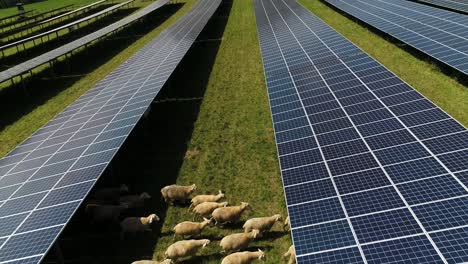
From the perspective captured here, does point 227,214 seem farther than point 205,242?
Yes

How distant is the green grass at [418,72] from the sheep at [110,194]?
16910 millimetres

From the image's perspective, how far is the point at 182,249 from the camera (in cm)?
1323

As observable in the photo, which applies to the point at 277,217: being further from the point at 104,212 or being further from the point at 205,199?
the point at 104,212

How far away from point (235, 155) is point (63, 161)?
8.05m

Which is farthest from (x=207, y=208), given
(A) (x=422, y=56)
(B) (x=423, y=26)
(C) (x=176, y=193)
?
(B) (x=423, y=26)

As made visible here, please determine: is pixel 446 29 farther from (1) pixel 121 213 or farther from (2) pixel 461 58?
(1) pixel 121 213

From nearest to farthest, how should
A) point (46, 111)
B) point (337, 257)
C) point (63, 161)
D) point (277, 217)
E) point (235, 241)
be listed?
point (337, 257) < point (235, 241) < point (277, 217) < point (63, 161) < point (46, 111)

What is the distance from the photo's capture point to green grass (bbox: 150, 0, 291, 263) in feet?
48.0

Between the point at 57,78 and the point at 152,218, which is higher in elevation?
the point at 57,78

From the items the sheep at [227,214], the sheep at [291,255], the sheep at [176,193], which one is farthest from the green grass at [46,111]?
the sheep at [291,255]

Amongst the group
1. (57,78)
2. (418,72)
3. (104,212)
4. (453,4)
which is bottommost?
(104,212)

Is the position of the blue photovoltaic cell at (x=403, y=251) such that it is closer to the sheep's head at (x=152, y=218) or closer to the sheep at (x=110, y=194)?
the sheep's head at (x=152, y=218)

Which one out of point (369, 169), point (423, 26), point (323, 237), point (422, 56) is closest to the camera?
point (323, 237)

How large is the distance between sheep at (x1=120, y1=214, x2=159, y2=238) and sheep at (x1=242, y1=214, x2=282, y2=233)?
3694 millimetres
